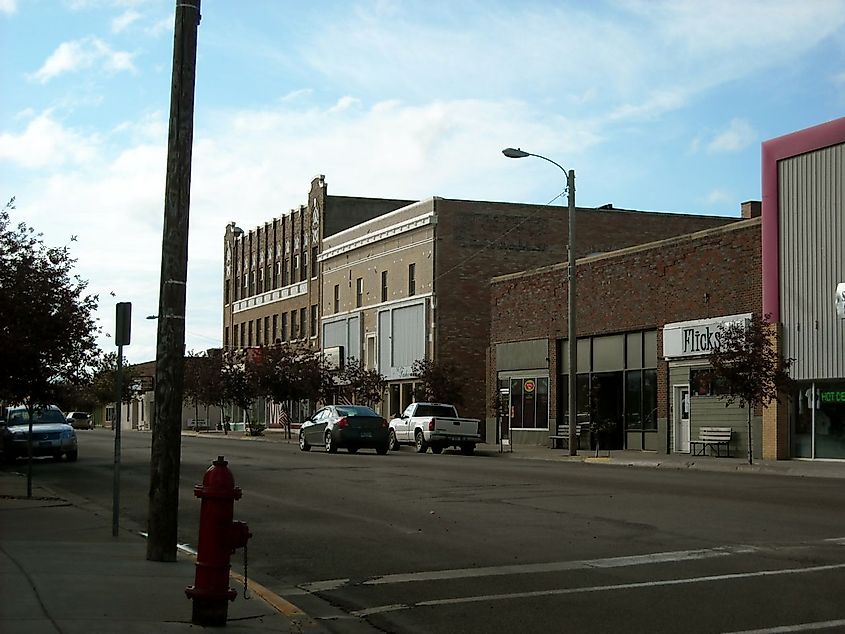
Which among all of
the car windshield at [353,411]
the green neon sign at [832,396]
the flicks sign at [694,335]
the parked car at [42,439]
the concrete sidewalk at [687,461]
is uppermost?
the flicks sign at [694,335]

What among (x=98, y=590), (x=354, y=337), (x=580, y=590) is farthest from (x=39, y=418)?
(x=354, y=337)

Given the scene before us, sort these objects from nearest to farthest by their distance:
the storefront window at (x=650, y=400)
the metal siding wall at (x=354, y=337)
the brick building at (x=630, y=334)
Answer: the brick building at (x=630, y=334) → the storefront window at (x=650, y=400) → the metal siding wall at (x=354, y=337)

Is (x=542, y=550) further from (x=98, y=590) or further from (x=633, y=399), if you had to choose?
(x=633, y=399)

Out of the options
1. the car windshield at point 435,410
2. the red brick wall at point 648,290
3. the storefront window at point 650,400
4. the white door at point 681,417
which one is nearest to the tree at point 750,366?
the red brick wall at point 648,290

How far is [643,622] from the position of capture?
8414 mm

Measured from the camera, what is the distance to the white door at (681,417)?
36125 millimetres

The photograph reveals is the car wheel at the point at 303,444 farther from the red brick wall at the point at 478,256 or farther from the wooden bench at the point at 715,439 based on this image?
the red brick wall at the point at 478,256

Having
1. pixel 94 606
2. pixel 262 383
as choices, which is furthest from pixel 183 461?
pixel 262 383

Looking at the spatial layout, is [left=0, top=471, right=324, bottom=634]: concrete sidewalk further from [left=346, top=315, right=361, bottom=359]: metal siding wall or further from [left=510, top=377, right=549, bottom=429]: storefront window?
[left=346, top=315, right=361, bottom=359]: metal siding wall

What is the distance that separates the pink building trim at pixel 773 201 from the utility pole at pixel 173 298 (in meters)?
24.5

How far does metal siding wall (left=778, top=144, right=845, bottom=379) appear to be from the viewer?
30422mm

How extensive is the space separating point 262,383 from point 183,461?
2862 centimetres

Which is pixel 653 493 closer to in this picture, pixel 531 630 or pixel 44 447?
pixel 531 630

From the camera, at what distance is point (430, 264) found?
5294cm
